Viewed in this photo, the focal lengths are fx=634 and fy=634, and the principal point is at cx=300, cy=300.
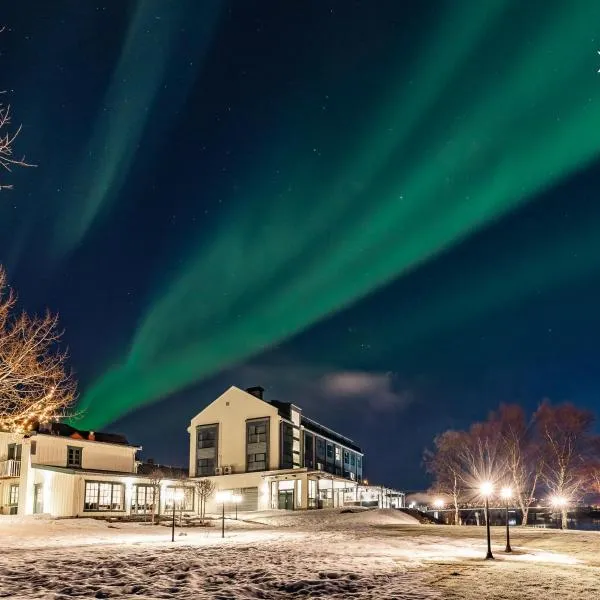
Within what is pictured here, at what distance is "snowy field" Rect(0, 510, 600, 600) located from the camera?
13.1 meters

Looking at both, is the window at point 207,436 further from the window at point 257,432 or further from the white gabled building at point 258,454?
the window at point 257,432

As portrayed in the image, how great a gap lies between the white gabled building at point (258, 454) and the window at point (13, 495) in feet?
66.4

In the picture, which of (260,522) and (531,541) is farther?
(260,522)

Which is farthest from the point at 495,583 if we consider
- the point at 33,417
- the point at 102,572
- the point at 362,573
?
the point at 33,417

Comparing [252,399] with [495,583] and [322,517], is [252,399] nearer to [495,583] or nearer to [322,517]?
[322,517]

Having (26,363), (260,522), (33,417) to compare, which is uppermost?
(26,363)

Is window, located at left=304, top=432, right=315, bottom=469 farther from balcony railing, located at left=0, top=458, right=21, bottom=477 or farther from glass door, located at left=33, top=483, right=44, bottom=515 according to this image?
balcony railing, located at left=0, top=458, right=21, bottom=477

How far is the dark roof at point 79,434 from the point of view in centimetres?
4581

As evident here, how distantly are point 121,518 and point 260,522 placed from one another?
30.9 ft

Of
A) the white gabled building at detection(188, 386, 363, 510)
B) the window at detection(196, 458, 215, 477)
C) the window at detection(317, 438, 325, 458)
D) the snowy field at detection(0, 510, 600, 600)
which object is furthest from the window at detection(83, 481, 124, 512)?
the window at detection(317, 438, 325, 458)

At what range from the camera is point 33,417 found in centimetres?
1873

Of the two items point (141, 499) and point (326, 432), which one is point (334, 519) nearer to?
point (141, 499)

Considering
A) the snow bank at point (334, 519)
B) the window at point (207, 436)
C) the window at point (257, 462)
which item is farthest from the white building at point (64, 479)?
the window at point (207, 436)

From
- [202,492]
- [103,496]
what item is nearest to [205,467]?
[202,492]
